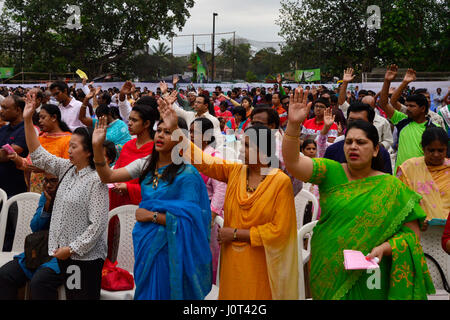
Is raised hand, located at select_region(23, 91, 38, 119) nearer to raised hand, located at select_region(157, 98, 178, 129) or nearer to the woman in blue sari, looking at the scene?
the woman in blue sari

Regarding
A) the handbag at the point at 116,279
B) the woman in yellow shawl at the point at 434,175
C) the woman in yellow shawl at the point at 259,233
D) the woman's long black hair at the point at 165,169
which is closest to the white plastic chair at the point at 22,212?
the handbag at the point at 116,279

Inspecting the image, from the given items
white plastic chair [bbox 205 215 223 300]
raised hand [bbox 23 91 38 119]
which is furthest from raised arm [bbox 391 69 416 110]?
raised hand [bbox 23 91 38 119]

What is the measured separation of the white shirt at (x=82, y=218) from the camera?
9.33 feet

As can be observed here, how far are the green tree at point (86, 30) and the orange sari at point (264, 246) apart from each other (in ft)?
85.0

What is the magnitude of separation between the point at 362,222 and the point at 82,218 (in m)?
1.75

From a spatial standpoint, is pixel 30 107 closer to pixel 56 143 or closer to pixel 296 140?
pixel 56 143

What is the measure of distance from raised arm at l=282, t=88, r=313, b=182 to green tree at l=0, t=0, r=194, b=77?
26.0m

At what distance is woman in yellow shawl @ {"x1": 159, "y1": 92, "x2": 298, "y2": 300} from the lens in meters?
2.60

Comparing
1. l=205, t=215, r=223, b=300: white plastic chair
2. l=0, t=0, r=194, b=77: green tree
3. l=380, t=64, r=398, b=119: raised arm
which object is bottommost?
l=205, t=215, r=223, b=300: white plastic chair

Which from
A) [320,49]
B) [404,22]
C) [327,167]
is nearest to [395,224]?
[327,167]

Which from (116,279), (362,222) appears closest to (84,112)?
(116,279)

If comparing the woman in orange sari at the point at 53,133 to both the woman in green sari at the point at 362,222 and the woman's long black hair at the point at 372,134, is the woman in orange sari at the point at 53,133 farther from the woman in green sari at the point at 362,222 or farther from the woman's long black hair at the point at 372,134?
the woman's long black hair at the point at 372,134

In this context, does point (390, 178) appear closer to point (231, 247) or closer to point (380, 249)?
point (380, 249)

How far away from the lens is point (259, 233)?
2.58 meters
